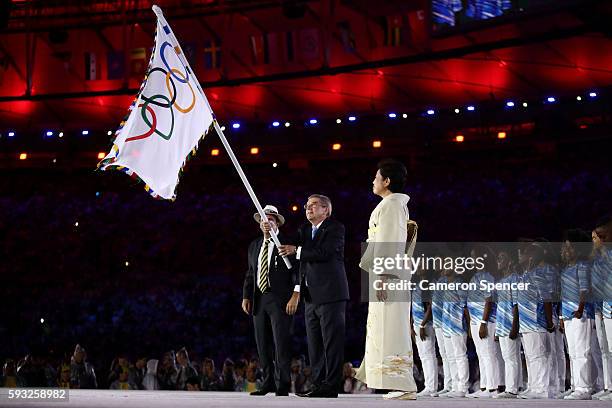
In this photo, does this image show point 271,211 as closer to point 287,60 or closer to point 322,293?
point 322,293

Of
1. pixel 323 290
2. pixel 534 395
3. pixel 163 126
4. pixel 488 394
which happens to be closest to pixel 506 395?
pixel 534 395

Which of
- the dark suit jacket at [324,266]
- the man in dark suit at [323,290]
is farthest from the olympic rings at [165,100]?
the dark suit jacket at [324,266]

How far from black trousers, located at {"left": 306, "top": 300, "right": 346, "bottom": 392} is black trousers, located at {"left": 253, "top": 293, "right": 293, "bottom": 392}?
1.41 feet

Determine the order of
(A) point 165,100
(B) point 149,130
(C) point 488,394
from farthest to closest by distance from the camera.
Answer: (C) point 488,394 < (A) point 165,100 < (B) point 149,130

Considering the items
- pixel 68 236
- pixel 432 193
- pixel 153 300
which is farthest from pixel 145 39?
pixel 432 193

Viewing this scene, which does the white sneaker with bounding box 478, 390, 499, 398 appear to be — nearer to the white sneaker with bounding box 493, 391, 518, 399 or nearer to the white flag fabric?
the white sneaker with bounding box 493, 391, 518, 399

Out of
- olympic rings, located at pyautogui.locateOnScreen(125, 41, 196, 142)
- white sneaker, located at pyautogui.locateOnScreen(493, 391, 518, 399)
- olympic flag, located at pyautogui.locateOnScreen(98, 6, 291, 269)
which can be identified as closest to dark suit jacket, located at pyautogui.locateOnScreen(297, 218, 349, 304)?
olympic flag, located at pyautogui.locateOnScreen(98, 6, 291, 269)

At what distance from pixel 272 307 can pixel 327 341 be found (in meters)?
0.86

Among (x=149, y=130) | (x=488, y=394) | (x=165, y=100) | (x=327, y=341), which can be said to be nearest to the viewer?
(x=149, y=130)

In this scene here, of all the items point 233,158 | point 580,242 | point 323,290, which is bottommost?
point 323,290

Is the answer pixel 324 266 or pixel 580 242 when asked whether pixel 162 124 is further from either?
pixel 580 242

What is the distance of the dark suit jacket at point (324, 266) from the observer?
22.3 feet

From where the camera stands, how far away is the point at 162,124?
6184 millimetres

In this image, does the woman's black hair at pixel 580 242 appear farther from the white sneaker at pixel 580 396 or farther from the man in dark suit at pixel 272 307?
the man in dark suit at pixel 272 307
